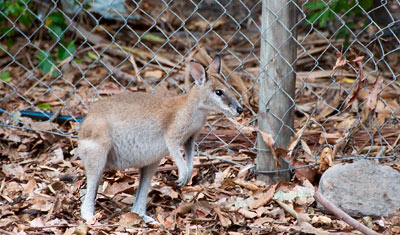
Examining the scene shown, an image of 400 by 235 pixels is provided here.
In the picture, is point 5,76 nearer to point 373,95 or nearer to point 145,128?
point 145,128

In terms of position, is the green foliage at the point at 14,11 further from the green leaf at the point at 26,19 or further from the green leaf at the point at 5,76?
the green leaf at the point at 5,76

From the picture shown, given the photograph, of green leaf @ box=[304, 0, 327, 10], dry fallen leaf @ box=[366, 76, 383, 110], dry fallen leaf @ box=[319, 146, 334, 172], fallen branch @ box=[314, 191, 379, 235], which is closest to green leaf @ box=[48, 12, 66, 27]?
green leaf @ box=[304, 0, 327, 10]

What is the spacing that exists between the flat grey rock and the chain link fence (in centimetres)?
38

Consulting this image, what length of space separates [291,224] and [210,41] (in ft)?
12.3

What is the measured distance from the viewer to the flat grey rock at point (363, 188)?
4266 millimetres

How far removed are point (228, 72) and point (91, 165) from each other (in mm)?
2372

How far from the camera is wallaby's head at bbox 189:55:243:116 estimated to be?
4.42 meters

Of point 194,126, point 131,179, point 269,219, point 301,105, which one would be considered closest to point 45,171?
point 131,179

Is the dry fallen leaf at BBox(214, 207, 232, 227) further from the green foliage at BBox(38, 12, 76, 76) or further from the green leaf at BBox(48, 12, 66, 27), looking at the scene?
the green leaf at BBox(48, 12, 66, 27)

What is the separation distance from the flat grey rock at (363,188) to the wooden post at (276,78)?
0.55 m

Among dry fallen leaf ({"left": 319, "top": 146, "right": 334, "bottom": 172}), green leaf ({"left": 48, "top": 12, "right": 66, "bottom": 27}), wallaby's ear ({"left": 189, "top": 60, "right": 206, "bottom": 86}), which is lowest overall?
dry fallen leaf ({"left": 319, "top": 146, "right": 334, "bottom": 172})

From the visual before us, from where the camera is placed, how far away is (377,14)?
6008mm

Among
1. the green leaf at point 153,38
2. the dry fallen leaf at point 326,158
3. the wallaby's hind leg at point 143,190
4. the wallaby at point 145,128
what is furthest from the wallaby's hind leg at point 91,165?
the green leaf at point 153,38

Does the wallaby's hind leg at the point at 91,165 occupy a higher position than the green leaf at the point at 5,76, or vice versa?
the green leaf at the point at 5,76
